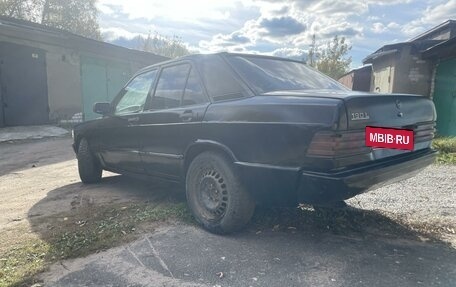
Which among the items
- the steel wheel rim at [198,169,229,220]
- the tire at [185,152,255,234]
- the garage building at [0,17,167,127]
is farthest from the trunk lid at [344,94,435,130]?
the garage building at [0,17,167,127]

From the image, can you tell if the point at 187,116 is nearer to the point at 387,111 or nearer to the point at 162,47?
the point at 387,111

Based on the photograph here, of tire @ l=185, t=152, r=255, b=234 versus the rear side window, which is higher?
the rear side window

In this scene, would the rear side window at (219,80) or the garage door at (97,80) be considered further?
the garage door at (97,80)

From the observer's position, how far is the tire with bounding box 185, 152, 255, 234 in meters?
2.89

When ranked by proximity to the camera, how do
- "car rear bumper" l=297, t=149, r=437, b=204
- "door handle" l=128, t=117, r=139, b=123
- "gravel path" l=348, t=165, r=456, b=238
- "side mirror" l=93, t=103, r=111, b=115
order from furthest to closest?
1. "side mirror" l=93, t=103, r=111, b=115
2. "door handle" l=128, t=117, r=139, b=123
3. "gravel path" l=348, t=165, r=456, b=238
4. "car rear bumper" l=297, t=149, r=437, b=204

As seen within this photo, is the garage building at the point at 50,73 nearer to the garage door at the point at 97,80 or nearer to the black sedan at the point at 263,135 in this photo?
the garage door at the point at 97,80

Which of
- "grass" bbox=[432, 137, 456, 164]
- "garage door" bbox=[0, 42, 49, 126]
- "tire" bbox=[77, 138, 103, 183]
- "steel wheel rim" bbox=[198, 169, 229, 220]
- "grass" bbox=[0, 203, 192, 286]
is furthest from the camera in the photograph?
"garage door" bbox=[0, 42, 49, 126]

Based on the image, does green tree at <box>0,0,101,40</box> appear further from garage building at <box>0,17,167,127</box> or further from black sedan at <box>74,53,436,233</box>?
black sedan at <box>74,53,436,233</box>

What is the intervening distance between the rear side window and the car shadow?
4.20ft

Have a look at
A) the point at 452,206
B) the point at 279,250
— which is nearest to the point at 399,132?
the point at 279,250

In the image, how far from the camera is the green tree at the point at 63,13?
2760cm

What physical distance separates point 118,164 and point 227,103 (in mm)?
2187

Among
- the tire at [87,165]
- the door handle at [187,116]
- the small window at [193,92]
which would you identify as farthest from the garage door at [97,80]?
the door handle at [187,116]

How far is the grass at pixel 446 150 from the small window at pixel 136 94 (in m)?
5.33
